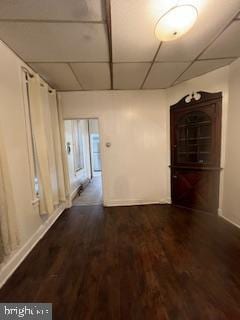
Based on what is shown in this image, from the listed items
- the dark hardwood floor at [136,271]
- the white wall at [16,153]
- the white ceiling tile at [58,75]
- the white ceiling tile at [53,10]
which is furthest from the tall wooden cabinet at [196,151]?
the white wall at [16,153]

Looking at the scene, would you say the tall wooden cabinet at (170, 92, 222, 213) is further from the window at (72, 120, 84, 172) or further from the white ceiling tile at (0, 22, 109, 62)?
the window at (72, 120, 84, 172)

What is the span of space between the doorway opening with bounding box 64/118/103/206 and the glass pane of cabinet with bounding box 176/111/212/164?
1.84 m

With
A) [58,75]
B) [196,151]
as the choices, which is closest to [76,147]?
[58,75]

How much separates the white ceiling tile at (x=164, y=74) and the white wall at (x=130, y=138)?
0.29 m

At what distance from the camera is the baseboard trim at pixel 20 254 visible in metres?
1.82

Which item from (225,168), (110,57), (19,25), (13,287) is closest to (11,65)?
(19,25)

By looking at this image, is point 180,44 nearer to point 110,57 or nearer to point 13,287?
point 110,57

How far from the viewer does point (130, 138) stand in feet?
12.7

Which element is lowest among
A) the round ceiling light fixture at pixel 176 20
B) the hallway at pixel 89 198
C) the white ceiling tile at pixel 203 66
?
the hallway at pixel 89 198

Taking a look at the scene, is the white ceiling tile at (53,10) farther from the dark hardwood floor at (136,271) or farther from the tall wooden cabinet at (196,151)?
the dark hardwood floor at (136,271)

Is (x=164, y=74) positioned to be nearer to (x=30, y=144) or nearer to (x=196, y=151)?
(x=196, y=151)

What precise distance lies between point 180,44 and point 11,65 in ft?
6.83

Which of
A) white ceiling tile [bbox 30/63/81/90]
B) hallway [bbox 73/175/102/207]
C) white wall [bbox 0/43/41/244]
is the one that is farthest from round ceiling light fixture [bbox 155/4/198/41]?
hallway [bbox 73/175/102/207]

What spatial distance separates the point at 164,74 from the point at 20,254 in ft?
11.3
